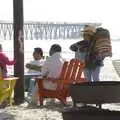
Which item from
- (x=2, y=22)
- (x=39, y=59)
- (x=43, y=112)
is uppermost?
(x=2, y=22)

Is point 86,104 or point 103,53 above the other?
point 103,53

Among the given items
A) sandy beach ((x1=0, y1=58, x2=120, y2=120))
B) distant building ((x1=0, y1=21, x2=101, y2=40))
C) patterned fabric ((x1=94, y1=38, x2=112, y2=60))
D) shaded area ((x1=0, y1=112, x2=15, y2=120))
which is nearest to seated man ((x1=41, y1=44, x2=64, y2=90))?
sandy beach ((x1=0, y1=58, x2=120, y2=120))

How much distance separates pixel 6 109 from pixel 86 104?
2.73 meters

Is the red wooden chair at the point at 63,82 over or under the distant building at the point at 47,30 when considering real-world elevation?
under

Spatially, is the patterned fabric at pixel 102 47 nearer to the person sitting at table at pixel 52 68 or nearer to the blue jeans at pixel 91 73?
the blue jeans at pixel 91 73

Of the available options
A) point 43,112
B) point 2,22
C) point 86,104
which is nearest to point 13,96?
point 43,112

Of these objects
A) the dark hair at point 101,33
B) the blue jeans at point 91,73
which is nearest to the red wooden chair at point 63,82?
the dark hair at point 101,33

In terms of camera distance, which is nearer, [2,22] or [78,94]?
[78,94]

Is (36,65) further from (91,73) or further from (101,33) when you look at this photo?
(101,33)

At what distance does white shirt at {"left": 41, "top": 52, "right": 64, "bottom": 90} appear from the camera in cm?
970

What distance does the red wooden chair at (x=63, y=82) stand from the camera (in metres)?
9.67

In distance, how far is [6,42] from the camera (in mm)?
30906

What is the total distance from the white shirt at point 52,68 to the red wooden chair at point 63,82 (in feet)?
0.28

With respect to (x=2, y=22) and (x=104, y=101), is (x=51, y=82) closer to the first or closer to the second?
(x=104, y=101)
